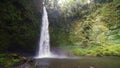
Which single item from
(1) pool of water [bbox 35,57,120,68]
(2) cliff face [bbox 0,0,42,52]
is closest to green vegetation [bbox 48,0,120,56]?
(2) cliff face [bbox 0,0,42,52]

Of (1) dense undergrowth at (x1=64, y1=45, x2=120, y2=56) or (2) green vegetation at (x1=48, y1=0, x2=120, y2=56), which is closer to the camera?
(1) dense undergrowth at (x1=64, y1=45, x2=120, y2=56)

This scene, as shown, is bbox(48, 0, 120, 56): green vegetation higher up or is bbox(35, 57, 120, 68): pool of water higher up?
bbox(48, 0, 120, 56): green vegetation

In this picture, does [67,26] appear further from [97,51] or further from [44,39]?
[97,51]

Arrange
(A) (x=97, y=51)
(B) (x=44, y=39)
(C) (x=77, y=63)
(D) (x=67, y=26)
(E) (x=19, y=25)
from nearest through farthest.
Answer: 1. (C) (x=77, y=63)
2. (E) (x=19, y=25)
3. (A) (x=97, y=51)
4. (B) (x=44, y=39)
5. (D) (x=67, y=26)

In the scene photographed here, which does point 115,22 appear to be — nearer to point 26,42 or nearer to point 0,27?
point 26,42

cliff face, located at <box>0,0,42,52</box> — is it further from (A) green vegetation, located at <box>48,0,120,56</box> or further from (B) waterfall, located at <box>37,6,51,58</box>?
(A) green vegetation, located at <box>48,0,120,56</box>

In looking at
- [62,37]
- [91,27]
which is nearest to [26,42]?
[62,37]

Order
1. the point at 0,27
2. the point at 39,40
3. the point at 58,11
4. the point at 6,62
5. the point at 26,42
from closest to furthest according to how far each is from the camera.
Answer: the point at 6,62, the point at 0,27, the point at 26,42, the point at 39,40, the point at 58,11

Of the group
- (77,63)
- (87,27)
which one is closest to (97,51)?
(87,27)

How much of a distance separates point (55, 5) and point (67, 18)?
393cm

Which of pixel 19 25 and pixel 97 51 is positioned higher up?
pixel 19 25

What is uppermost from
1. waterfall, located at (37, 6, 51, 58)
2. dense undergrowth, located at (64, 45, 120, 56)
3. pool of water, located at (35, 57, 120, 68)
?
waterfall, located at (37, 6, 51, 58)

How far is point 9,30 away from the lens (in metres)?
23.8

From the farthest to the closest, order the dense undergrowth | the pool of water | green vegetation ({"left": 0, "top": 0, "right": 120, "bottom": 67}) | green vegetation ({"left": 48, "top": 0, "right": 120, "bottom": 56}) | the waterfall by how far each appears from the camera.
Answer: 1. green vegetation ({"left": 48, "top": 0, "right": 120, "bottom": 56})
2. the waterfall
3. the dense undergrowth
4. green vegetation ({"left": 0, "top": 0, "right": 120, "bottom": 67})
5. the pool of water
